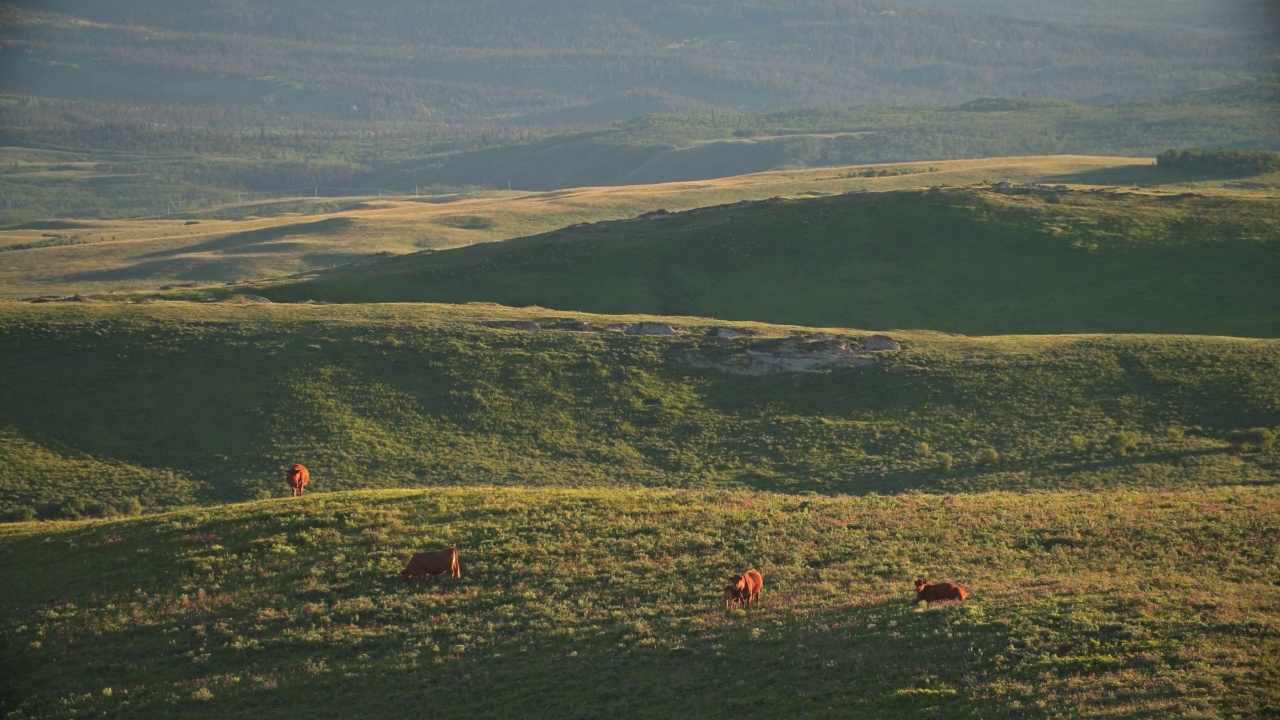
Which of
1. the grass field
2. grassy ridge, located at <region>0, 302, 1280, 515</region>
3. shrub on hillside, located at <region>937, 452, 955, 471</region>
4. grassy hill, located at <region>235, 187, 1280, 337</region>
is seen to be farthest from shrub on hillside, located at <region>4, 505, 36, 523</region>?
grassy hill, located at <region>235, 187, 1280, 337</region>

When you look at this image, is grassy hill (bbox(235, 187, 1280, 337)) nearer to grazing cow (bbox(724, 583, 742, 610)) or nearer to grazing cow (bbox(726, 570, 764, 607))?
grazing cow (bbox(726, 570, 764, 607))

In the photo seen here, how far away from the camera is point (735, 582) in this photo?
25594mm

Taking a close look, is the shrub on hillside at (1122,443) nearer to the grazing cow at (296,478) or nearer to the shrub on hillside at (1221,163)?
the grazing cow at (296,478)

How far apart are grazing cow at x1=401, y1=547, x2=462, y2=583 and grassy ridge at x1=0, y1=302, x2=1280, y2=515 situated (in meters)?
21.5

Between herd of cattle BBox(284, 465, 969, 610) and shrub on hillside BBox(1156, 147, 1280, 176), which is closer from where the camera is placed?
herd of cattle BBox(284, 465, 969, 610)

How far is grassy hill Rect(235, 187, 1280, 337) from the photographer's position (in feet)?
269

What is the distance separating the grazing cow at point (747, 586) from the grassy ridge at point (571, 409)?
77.3 ft

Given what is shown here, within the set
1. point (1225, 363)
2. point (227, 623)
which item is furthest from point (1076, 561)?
point (1225, 363)

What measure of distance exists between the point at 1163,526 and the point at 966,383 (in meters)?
30.1

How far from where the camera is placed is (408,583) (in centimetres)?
2831

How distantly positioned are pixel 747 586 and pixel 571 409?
34.7 m

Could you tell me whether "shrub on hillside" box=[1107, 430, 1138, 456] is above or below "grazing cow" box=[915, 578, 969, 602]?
below

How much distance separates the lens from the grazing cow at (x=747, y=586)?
25.5m

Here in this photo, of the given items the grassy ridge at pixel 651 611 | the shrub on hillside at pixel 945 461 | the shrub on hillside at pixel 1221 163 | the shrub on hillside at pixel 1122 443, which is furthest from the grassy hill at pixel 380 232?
the grassy ridge at pixel 651 611
